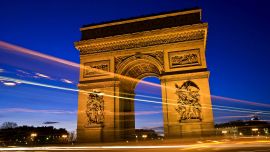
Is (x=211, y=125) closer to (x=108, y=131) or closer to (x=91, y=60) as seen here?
(x=108, y=131)

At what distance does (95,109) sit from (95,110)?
0.25 feet

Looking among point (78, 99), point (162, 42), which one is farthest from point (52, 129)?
point (162, 42)

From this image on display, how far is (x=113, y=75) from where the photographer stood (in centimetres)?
2119

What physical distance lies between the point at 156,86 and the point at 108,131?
554 centimetres

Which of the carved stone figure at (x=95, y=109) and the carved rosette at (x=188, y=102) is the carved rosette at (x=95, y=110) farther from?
the carved rosette at (x=188, y=102)

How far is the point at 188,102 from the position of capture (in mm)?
18859

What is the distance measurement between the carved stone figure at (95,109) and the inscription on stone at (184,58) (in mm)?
5968

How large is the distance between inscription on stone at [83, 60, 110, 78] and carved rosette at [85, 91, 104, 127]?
1.62 meters

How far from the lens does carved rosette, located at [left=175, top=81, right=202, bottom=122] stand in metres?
18.5

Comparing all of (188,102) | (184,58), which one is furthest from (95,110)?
(184,58)

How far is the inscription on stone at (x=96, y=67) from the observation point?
2165 centimetres

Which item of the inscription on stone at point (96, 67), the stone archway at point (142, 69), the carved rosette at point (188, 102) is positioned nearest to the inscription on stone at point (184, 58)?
the stone archway at point (142, 69)

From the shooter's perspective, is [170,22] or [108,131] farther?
[170,22]

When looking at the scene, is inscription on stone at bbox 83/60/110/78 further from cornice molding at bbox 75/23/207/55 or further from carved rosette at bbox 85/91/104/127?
carved rosette at bbox 85/91/104/127
